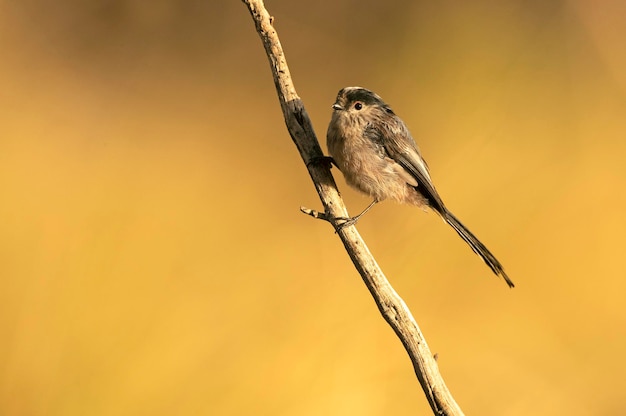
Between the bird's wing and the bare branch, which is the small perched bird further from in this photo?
the bare branch

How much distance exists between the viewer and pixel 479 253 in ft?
6.12

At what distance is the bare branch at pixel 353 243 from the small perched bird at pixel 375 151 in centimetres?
15

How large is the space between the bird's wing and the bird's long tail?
5 cm

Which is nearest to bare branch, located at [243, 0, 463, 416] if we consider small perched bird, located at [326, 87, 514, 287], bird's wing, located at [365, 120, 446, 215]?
small perched bird, located at [326, 87, 514, 287]

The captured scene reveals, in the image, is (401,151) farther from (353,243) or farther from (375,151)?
(353,243)

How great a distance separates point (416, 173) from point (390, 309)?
0.58m

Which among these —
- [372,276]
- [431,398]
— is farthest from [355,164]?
[431,398]

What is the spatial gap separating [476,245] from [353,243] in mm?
474

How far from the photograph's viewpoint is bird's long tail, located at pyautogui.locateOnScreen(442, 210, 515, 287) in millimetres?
1802

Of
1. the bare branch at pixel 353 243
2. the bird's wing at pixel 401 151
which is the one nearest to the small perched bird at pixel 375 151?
the bird's wing at pixel 401 151

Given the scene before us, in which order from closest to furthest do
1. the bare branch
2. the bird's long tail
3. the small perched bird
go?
1. the bare branch
2. the bird's long tail
3. the small perched bird

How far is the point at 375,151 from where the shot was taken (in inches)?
77.5

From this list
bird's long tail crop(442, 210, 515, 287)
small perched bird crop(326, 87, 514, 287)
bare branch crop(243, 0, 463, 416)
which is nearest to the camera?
bare branch crop(243, 0, 463, 416)

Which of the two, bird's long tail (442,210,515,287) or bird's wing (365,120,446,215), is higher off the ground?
bird's wing (365,120,446,215)
